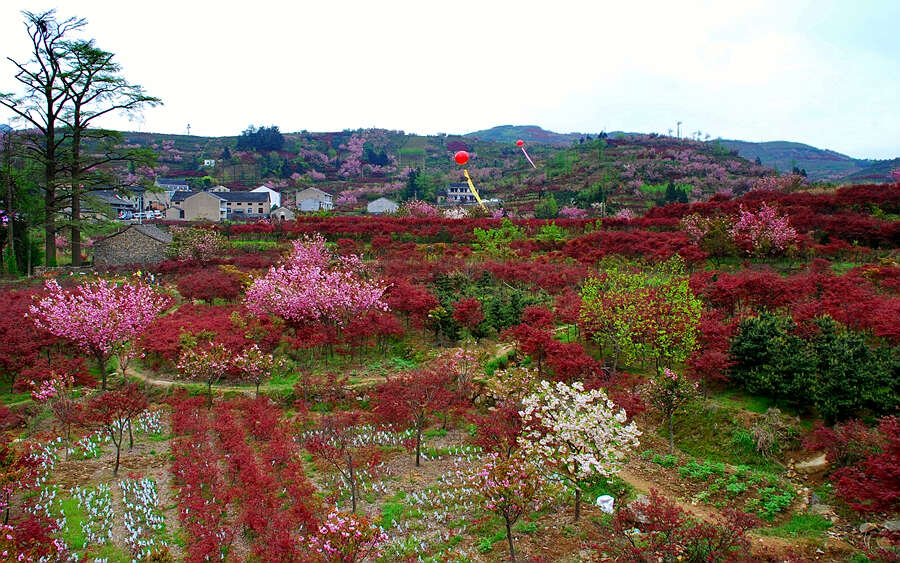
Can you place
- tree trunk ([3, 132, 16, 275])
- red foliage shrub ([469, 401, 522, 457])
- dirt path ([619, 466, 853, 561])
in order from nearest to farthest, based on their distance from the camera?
dirt path ([619, 466, 853, 561]) < red foliage shrub ([469, 401, 522, 457]) < tree trunk ([3, 132, 16, 275])

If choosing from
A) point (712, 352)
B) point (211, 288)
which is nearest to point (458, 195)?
point (211, 288)

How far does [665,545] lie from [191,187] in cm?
8757

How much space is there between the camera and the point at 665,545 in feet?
21.2

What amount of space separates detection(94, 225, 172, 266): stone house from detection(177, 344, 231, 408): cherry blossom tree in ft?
55.1

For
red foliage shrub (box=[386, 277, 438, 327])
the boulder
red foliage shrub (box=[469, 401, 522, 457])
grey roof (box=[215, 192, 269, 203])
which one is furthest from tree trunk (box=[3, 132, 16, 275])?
grey roof (box=[215, 192, 269, 203])

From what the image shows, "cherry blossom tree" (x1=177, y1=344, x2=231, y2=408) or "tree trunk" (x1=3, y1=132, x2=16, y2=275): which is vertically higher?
"tree trunk" (x1=3, y1=132, x2=16, y2=275)

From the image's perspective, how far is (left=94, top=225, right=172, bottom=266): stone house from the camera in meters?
28.5

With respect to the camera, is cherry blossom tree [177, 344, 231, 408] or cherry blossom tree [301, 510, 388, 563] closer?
cherry blossom tree [301, 510, 388, 563]

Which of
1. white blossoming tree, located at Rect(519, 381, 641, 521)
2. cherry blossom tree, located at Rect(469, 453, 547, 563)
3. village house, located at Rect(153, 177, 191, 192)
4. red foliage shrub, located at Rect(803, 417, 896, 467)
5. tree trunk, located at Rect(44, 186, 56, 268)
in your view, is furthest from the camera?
village house, located at Rect(153, 177, 191, 192)

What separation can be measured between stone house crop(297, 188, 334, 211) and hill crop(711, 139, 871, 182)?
393 feet

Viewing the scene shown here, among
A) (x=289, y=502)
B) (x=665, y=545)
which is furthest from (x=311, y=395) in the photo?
(x=665, y=545)

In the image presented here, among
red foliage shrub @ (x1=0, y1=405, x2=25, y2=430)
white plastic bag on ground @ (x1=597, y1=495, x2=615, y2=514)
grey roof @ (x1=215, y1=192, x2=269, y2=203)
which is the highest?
grey roof @ (x1=215, y1=192, x2=269, y2=203)

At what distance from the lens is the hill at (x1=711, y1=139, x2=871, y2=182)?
142 meters

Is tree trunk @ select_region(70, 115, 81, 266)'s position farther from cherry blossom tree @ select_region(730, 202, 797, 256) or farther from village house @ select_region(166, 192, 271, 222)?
village house @ select_region(166, 192, 271, 222)
